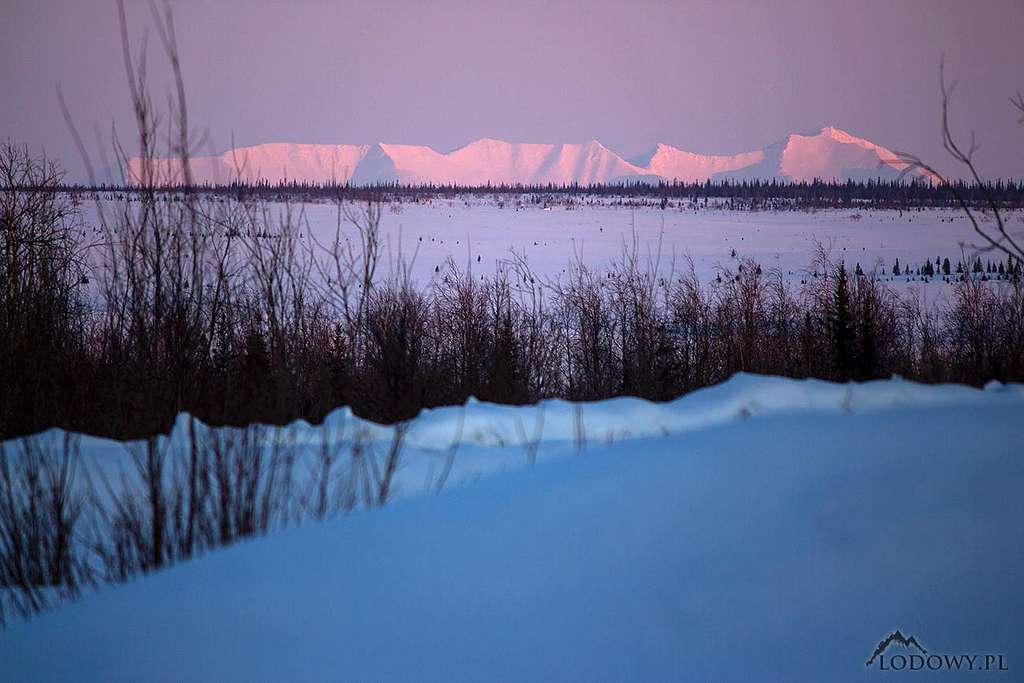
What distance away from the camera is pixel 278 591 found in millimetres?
3332

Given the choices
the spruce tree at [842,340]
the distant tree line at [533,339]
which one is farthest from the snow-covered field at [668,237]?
the spruce tree at [842,340]

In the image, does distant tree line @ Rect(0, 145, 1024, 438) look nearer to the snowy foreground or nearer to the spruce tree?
the spruce tree

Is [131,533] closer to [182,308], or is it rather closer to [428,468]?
[182,308]

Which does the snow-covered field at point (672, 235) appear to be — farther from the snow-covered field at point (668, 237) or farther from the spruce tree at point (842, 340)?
the spruce tree at point (842, 340)

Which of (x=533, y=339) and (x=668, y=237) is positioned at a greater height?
(x=668, y=237)

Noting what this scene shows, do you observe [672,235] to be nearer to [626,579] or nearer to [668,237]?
[668,237]

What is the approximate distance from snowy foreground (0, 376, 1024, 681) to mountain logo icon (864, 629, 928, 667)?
0.03 meters

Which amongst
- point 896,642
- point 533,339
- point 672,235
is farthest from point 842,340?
point 672,235

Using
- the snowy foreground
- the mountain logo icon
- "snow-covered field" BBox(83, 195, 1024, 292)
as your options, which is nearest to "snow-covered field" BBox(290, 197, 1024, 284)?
"snow-covered field" BBox(83, 195, 1024, 292)

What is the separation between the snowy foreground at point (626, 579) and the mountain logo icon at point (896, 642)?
0.03m

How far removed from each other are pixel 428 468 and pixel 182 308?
5.53 ft

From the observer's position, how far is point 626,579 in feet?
10.7

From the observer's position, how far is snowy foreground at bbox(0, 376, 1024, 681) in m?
2.88

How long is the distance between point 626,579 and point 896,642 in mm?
1012
